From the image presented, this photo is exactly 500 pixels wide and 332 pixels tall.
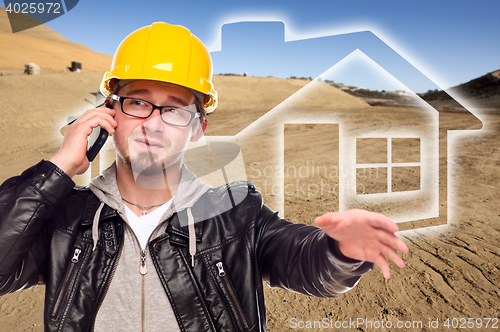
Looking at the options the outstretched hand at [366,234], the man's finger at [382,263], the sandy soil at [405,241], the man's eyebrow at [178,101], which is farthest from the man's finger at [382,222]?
the sandy soil at [405,241]

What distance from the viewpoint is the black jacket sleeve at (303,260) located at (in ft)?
4.10

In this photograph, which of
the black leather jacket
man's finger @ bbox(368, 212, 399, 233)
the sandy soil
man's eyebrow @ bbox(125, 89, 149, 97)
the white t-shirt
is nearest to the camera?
man's finger @ bbox(368, 212, 399, 233)

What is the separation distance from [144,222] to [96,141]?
20.6 inches

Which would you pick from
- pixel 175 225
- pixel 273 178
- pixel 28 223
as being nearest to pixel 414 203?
pixel 273 178

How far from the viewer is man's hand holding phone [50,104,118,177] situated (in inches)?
57.1

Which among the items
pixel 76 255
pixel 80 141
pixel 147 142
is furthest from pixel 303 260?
pixel 80 141

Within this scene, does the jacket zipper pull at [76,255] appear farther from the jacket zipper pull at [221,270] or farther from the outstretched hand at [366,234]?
the outstretched hand at [366,234]

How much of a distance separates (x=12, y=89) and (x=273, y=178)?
1408 centimetres

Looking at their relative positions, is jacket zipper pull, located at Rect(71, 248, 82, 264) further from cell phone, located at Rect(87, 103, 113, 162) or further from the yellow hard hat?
the yellow hard hat

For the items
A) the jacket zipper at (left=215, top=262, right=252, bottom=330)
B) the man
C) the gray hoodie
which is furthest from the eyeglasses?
the jacket zipper at (left=215, top=262, right=252, bottom=330)

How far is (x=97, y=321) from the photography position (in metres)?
1.48

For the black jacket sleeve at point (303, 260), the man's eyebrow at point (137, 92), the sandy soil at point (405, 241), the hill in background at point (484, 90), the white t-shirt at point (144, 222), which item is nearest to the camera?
the black jacket sleeve at point (303, 260)

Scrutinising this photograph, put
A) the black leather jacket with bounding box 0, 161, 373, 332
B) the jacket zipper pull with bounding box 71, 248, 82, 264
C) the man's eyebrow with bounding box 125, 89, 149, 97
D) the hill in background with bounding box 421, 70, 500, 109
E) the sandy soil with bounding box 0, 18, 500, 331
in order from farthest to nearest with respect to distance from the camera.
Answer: the hill in background with bounding box 421, 70, 500, 109 < the sandy soil with bounding box 0, 18, 500, 331 < the man's eyebrow with bounding box 125, 89, 149, 97 < the jacket zipper pull with bounding box 71, 248, 82, 264 < the black leather jacket with bounding box 0, 161, 373, 332

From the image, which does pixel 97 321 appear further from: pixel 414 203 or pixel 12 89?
pixel 12 89
